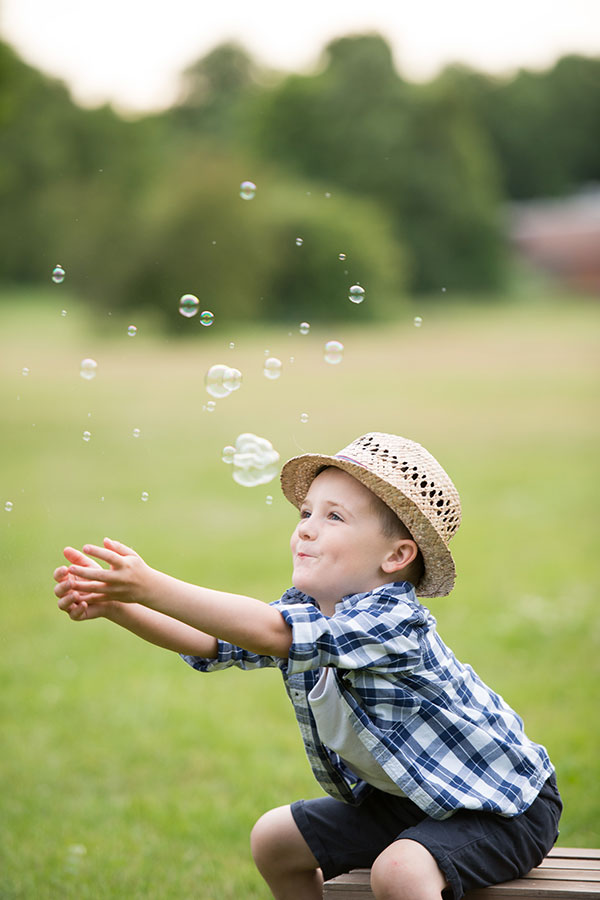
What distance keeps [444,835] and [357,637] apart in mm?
434

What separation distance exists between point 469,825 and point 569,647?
146 inches

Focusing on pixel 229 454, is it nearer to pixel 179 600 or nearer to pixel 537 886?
pixel 179 600

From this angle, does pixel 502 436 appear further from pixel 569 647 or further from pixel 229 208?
pixel 229 208

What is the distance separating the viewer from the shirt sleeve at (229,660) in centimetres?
223

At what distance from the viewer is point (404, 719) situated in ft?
7.09

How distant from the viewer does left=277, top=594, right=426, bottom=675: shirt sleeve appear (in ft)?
6.64

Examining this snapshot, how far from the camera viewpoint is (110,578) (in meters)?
1.89

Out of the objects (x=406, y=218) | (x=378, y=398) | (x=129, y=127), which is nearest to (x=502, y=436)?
(x=378, y=398)

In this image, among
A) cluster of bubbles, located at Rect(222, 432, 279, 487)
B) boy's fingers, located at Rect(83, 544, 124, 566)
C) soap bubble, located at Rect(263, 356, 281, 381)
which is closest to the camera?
boy's fingers, located at Rect(83, 544, 124, 566)

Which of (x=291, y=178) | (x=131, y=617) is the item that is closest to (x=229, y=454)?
(x=131, y=617)

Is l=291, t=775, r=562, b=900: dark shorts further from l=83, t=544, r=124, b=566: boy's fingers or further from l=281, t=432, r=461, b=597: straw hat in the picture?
l=83, t=544, r=124, b=566: boy's fingers

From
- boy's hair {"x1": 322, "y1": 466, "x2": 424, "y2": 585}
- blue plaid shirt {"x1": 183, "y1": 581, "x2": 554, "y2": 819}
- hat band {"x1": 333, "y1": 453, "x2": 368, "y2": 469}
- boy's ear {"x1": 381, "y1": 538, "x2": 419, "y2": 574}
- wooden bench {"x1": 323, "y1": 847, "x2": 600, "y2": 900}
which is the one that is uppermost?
hat band {"x1": 333, "y1": 453, "x2": 368, "y2": 469}

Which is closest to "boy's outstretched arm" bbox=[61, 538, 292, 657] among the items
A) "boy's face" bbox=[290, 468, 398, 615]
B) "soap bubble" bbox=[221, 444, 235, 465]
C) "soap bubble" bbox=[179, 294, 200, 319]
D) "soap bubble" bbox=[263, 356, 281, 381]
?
"boy's face" bbox=[290, 468, 398, 615]

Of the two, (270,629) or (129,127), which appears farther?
(129,127)
